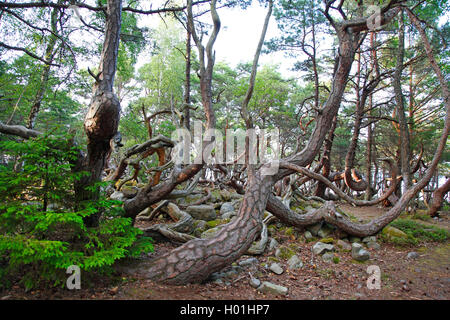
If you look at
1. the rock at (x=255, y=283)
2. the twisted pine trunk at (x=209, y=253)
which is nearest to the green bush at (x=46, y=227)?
the twisted pine trunk at (x=209, y=253)

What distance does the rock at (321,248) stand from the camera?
14.7ft

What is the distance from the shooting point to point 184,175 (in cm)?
392

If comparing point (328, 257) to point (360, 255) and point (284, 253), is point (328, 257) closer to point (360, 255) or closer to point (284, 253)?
point (360, 255)

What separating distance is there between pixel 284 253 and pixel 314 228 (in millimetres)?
1411

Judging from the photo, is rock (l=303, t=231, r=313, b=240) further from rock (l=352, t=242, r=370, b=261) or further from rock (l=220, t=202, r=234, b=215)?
rock (l=220, t=202, r=234, b=215)

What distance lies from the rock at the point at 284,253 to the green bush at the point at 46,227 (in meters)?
2.46

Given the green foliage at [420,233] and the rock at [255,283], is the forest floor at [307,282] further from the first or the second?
the green foliage at [420,233]

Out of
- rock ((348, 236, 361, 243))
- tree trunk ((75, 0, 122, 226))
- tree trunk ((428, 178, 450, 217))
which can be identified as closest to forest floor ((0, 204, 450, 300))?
rock ((348, 236, 361, 243))

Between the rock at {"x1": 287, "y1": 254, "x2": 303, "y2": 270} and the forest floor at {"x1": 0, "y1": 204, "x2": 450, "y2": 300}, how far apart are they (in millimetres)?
97

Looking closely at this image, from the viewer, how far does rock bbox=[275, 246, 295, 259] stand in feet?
14.0

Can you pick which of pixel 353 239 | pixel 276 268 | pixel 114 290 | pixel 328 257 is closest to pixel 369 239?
pixel 353 239

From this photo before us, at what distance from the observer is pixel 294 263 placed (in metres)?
3.88

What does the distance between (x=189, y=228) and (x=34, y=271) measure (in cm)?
306
